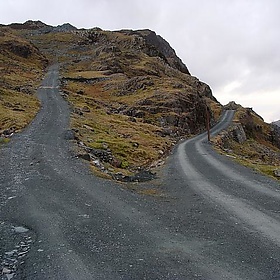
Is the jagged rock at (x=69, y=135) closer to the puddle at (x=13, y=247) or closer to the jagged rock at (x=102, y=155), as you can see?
the jagged rock at (x=102, y=155)

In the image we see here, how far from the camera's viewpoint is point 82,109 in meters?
53.3

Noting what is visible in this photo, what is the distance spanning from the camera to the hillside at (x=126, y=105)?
30875 millimetres

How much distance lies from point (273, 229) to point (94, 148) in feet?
62.7

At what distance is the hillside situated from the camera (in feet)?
101

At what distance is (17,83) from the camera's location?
7069 centimetres

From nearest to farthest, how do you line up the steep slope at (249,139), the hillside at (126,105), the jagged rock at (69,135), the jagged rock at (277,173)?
the jagged rock at (277,173) → the jagged rock at (69,135) → the hillside at (126,105) → the steep slope at (249,139)

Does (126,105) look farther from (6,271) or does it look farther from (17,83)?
(6,271)

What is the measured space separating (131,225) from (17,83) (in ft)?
216

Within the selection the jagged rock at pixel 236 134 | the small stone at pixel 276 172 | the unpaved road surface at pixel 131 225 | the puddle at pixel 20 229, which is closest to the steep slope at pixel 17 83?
the unpaved road surface at pixel 131 225

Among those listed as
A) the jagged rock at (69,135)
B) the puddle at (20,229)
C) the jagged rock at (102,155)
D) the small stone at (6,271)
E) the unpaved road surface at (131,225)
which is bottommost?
the small stone at (6,271)

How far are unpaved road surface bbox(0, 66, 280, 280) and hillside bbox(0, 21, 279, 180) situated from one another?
505 centimetres

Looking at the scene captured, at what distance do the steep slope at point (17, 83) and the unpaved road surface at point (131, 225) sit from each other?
15.9 m

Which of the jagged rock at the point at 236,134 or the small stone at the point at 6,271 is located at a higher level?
the jagged rock at the point at 236,134

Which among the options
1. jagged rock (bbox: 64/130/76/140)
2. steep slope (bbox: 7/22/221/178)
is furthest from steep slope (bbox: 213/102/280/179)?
jagged rock (bbox: 64/130/76/140)
